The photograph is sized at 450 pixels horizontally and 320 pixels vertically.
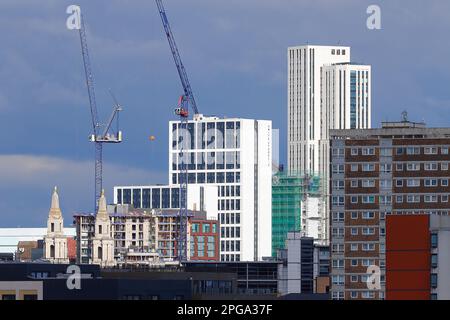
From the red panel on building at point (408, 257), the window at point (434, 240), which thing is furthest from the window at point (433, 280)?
Answer: the window at point (434, 240)

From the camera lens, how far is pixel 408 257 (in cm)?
13825

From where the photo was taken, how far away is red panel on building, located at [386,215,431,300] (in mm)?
133500

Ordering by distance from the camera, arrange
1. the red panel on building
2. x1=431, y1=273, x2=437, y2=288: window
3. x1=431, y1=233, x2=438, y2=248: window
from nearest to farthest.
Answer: x1=431, y1=273, x2=437, y2=288: window
the red panel on building
x1=431, y1=233, x2=438, y2=248: window

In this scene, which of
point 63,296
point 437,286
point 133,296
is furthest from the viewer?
point 133,296

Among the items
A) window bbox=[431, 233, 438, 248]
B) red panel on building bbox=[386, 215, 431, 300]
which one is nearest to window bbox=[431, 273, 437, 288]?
red panel on building bbox=[386, 215, 431, 300]

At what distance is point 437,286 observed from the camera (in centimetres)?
12888

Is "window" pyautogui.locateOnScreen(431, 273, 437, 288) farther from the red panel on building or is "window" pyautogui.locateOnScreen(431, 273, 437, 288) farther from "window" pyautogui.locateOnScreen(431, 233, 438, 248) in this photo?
"window" pyautogui.locateOnScreen(431, 233, 438, 248)

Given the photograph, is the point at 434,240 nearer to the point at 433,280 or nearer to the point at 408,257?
the point at 408,257

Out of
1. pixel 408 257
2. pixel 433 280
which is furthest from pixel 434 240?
pixel 433 280

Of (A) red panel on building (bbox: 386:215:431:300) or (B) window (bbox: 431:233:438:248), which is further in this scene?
(B) window (bbox: 431:233:438:248)
